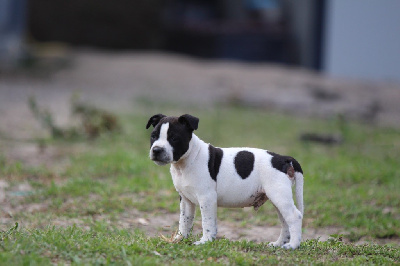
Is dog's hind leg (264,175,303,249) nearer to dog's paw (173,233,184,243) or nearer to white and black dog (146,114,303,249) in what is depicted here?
white and black dog (146,114,303,249)

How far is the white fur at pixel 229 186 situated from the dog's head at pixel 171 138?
0.7 inches

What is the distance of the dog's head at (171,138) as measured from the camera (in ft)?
15.0

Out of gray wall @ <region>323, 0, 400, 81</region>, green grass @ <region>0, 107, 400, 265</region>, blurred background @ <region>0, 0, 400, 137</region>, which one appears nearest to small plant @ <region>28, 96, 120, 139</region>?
green grass @ <region>0, 107, 400, 265</region>

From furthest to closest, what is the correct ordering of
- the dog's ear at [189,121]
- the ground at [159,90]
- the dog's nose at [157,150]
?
the ground at [159,90]
the dog's ear at [189,121]
the dog's nose at [157,150]

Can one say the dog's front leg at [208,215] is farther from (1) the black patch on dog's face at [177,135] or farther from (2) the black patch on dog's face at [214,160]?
(1) the black patch on dog's face at [177,135]

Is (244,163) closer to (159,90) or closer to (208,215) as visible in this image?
(208,215)

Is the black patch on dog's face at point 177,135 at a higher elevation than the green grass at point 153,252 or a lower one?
higher

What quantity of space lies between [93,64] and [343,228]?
1319cm

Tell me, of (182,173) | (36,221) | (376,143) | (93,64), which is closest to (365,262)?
(182,173)

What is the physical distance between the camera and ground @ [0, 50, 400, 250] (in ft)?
37.1

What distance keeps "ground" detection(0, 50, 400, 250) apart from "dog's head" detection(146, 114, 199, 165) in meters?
4.03

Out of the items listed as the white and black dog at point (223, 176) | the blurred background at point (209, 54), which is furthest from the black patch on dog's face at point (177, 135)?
the blurred background at point (209, 54)

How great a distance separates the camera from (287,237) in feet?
16.1

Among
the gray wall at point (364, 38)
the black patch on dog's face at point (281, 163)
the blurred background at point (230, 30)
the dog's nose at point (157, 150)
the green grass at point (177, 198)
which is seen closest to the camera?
the green grass at point (177, 198)
